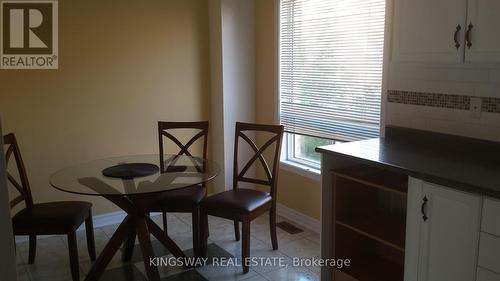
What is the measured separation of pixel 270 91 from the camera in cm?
423

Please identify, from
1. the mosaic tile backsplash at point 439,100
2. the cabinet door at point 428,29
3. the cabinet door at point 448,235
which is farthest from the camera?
the mosaic tile backsplash at point 439,100

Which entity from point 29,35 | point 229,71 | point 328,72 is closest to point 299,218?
point 328,72

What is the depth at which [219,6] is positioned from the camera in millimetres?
4141

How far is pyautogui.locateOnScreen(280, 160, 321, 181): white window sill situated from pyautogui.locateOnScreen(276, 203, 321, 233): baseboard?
355mm

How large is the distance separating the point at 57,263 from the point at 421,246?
8.21 feet

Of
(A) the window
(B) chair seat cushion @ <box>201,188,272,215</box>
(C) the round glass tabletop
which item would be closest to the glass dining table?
(C) the round glass tabletop

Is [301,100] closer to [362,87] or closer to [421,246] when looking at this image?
[362,87]

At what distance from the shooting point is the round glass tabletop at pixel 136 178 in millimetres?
2695

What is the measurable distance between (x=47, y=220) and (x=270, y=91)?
2.20m

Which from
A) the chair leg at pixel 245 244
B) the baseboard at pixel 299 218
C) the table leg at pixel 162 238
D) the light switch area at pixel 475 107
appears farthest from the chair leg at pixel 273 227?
the light switch area at pixel 475 107

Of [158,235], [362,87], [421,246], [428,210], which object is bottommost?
[158,235]

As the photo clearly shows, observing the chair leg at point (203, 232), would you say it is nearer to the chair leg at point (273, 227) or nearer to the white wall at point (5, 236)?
the chair leg at point (273, 227)

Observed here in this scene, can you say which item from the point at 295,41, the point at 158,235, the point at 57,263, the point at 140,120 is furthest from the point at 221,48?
the point at 57,263

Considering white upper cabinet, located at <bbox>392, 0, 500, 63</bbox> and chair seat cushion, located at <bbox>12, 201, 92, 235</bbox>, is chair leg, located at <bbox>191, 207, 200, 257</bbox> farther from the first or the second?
white upper cabinet, located at <bbox>392, 0, 500, 63</bbox>
